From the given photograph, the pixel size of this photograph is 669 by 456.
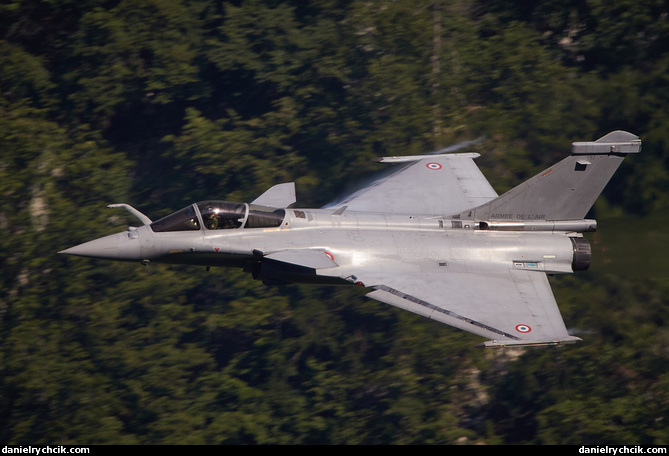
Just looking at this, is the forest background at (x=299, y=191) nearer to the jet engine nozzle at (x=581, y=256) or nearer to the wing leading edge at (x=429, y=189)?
the wing leading edge at (x=429, y=189)

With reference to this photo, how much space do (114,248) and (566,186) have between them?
11111mm

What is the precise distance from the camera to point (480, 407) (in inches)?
1161

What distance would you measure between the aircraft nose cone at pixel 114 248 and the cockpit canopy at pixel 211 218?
60 cm

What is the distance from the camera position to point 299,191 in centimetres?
3294

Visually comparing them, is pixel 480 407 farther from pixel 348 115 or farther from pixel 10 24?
pixel 10 24

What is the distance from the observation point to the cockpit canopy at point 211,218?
736 inches

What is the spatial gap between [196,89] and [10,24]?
10.5 metres

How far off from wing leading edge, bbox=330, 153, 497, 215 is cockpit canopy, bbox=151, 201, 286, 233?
3174mm

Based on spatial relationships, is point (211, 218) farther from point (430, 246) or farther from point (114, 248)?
point (430, 246)

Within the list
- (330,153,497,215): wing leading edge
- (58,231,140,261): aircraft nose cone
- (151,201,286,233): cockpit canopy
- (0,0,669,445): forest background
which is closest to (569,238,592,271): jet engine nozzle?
(330,153,497,215): wing leading edge

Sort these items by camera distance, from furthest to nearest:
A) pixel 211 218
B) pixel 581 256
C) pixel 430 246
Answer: pixel 581 256
pixel 430 246
pixel 211 218

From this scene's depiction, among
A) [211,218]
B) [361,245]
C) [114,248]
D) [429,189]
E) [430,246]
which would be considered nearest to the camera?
[114,248]

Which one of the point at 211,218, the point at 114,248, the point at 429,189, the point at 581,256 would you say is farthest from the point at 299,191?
A: the point at 581,256

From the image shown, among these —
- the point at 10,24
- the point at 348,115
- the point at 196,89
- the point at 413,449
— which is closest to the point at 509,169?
the point at 348,115
